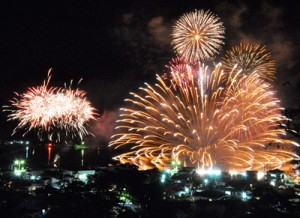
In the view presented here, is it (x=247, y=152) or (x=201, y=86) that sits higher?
(x=201, y=86)

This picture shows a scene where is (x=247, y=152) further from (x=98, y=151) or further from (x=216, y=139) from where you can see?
(x=98, y=151)

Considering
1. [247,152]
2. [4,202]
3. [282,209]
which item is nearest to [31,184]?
[4,202]

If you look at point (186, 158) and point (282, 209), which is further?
point (186, 158)

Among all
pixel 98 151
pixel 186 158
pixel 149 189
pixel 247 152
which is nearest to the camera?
pixel 149 189

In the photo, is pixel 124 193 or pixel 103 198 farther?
pixel 124 193

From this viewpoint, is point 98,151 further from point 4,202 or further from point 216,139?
point 4,202

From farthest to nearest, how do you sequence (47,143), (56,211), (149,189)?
(47,143), (149,189), (56,211)

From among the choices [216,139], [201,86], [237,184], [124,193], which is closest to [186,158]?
[216,139]

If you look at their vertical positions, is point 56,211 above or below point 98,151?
below

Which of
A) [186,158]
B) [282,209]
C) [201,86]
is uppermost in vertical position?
[201,86]
